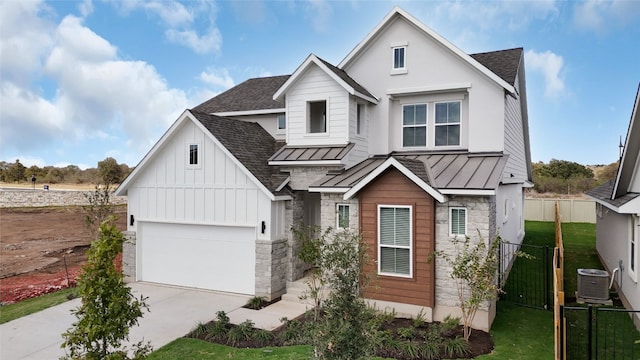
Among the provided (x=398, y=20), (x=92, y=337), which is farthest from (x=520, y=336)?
(x=398, y=20)

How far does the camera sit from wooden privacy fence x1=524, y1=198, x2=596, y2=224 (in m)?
29.7

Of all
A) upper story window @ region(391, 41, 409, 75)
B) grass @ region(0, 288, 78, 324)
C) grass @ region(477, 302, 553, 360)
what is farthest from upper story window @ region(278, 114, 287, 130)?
grass @ region(477, 302, 553, 360)

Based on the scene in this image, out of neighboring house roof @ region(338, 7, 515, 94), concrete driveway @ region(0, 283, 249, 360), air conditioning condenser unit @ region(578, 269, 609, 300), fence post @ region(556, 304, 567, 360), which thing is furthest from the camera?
neighboring house roof @ region(338, 7, 515, 94)

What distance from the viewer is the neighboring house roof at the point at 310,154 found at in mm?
12445

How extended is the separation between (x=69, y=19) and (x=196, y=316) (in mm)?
13776

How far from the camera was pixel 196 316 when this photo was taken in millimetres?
10883

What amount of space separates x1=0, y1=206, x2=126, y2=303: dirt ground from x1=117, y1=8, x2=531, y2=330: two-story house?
3548mm

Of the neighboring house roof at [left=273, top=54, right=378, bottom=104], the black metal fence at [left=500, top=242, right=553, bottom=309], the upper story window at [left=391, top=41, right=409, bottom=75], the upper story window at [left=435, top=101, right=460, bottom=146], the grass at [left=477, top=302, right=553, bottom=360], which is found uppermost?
the upper story window at [left=391, top=41, right=409, bottom=75]

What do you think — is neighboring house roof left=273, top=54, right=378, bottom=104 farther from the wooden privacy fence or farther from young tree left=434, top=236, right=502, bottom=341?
the wooden privacy fence

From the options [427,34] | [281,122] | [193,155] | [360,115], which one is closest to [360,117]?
[360,115]

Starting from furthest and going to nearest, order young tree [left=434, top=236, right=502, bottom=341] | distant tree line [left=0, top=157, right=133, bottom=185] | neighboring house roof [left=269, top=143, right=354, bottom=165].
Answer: distant tree line [left=0, top=157, right=133, bottom=185] < neighboring house roof [left=269, top=143, right=354, bottom=165] < young tree [left=434, top=236, right=502, bottom=341]

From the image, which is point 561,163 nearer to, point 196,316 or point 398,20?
point 398,20

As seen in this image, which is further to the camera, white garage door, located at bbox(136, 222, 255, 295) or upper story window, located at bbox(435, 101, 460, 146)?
upper story window, located at bbox(435, 101, 460, 146)

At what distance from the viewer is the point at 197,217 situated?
44.3 feet
